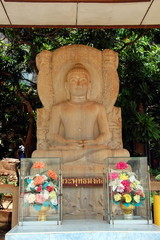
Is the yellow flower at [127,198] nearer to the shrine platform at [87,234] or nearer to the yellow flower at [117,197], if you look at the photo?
the yellow flower at [117,197]

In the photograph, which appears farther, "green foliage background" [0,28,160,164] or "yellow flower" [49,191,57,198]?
"green foliage background" [0,28,160,164]

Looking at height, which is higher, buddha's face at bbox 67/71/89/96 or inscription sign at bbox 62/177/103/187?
buddha's face at bbox 67/71/89/96

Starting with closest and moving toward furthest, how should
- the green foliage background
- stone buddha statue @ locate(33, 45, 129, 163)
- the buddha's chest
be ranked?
stone buddha statue @ locate(33, 45, 129, 163) → the buddha's chest → the green foliage background

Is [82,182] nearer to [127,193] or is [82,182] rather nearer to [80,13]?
[127,193]

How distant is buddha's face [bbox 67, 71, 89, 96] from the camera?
645cm

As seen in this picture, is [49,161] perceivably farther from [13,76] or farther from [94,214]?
[13,76]

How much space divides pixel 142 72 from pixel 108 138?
93.5 inches

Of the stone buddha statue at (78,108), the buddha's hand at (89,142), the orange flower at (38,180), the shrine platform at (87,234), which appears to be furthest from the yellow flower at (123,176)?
the buddha's hand at (89,142)

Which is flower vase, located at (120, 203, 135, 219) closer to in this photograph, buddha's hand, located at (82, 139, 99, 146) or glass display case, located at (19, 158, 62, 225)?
glass display case, located at (19, 158, 62, 225)

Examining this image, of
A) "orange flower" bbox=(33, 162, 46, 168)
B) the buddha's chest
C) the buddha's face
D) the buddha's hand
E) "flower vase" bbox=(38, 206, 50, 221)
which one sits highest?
the buddha's face

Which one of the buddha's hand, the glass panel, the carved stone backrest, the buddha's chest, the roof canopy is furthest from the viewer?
the carved stone backrest

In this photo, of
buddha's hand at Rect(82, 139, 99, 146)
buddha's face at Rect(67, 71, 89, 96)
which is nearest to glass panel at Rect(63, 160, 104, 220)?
buddha's hand at Rect(82, 139, 99, 146)

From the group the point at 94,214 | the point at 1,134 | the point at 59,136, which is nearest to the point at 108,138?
the point at 59,136

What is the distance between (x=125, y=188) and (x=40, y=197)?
2.98ft
